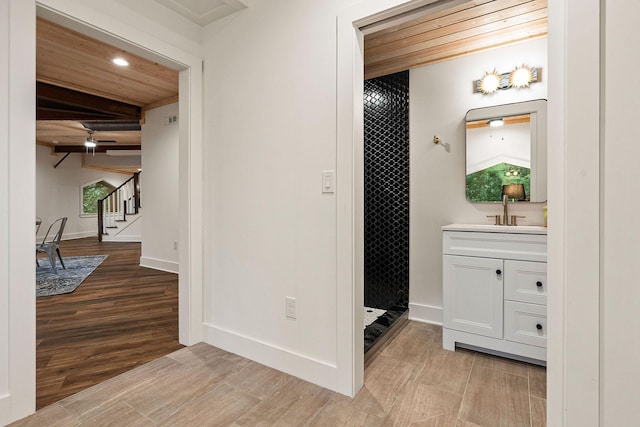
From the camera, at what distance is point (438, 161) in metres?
2.73

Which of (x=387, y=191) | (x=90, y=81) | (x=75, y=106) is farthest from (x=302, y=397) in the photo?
(x=75, y=106)

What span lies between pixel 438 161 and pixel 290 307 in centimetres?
185

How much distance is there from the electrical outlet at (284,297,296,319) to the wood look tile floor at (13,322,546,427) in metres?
0.36

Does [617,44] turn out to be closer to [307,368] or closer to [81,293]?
[307,368]

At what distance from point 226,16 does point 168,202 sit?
131 inches

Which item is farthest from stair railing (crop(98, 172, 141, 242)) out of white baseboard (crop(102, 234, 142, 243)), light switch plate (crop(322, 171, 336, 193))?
light switch plate (crop(322, 171, 336, 193))

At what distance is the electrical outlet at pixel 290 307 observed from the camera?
6.19 feet

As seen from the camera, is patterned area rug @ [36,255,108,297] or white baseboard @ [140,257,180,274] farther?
white baseboard @ [140,257,180,274]

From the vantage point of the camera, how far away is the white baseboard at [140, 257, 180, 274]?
465 centimetres

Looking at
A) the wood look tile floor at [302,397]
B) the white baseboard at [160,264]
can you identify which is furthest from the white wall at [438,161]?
the white baseboard at [160,264]
